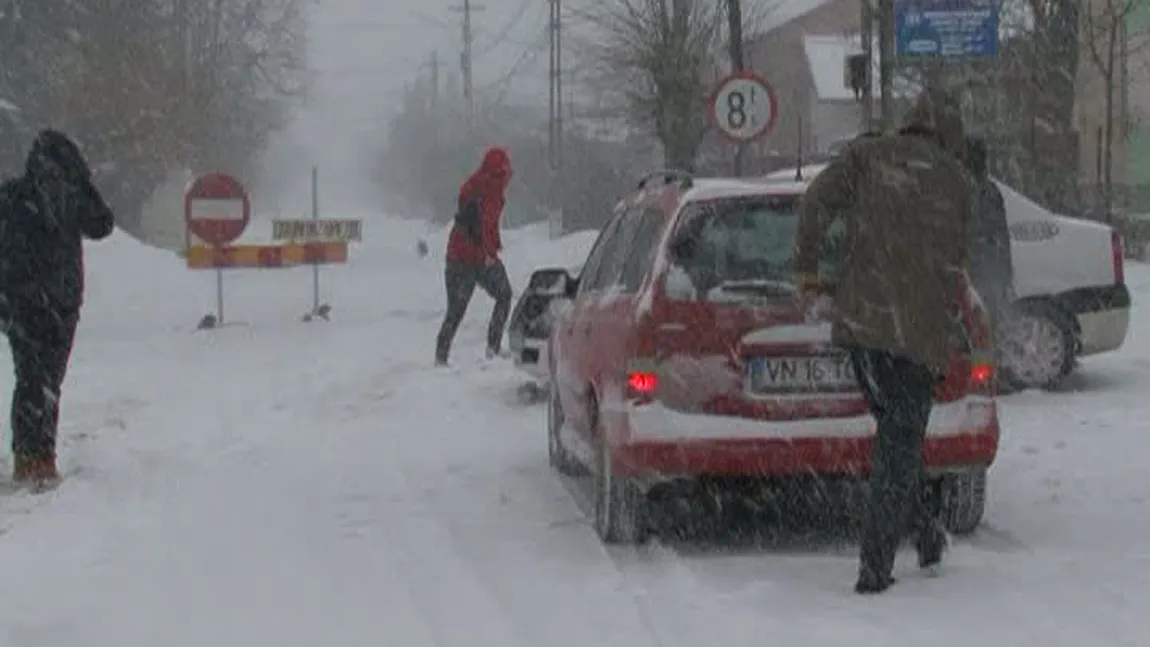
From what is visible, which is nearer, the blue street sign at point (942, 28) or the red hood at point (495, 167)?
the red hood at point (495, 167)

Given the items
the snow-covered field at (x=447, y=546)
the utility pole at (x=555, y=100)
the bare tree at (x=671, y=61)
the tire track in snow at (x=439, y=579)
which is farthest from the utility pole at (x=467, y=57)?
the tire track in snow at (x=439, y=579)

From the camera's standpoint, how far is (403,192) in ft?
449

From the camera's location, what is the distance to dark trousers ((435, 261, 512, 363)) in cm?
1711

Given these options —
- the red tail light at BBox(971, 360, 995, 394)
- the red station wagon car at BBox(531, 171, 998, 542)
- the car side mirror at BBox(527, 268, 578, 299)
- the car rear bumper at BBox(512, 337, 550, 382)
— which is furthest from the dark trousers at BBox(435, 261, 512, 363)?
the red tail light at BBox(971, 360, 995, 394)

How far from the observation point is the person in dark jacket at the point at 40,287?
34.9ft

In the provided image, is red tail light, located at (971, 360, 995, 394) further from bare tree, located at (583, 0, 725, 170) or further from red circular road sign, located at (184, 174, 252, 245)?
bare tree, located at (583, 0, 725, 170)

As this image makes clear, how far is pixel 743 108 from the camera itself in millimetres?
20547

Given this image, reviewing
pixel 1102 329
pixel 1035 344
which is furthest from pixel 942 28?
pixel 1035 344

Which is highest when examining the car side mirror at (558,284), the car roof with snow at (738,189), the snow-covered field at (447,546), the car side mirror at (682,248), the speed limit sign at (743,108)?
the speed limit sign at (743,108)

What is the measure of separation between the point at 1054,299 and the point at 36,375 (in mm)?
6616

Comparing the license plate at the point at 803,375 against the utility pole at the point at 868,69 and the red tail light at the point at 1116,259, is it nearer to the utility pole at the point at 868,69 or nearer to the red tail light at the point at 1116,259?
the red tail light at the point at 1116,259

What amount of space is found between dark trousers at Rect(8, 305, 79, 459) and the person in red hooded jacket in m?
6.61

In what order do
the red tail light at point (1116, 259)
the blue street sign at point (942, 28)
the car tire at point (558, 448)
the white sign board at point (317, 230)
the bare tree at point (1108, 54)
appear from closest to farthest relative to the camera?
the car tire at point (558, 448) < the red tail light at point (1116, 259) < the blue street sign at point (942, 28) < the white sign board at point (317, 230) < the bare tree at point (1108, 54)

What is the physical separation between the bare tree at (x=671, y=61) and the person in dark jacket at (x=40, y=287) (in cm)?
2459
